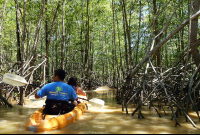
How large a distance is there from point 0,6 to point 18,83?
8312mm

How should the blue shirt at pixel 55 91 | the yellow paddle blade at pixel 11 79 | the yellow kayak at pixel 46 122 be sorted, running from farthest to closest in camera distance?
the yellow paddle blade at pixel 11 79 → the blue shirt at pixel 55 91 → the yellow kayak at pixel 46 122

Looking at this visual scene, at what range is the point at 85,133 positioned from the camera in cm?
297

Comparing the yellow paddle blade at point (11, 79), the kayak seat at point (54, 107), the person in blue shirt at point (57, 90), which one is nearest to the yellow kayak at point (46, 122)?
the kayak seat at point (54, 107)

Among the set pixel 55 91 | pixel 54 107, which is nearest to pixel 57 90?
pixel 55 91

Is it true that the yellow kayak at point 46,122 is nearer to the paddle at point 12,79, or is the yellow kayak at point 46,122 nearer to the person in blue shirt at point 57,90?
the person in blue shirt at point 57,90

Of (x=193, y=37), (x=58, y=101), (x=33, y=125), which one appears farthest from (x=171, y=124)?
(x=33, y=125)

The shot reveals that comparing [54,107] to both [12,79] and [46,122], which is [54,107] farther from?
[12,79]

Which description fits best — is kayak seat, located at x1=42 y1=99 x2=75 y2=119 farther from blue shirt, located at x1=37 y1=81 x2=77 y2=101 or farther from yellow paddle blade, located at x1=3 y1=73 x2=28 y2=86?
yellow paddle blade, located at x1=3 y1=73 x2=28 y2=86

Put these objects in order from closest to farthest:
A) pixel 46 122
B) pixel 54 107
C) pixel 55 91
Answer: pixel 46 122
pixel 55 91
pixel 54 107

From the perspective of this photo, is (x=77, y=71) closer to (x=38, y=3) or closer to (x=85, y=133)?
(x=38, y=3)

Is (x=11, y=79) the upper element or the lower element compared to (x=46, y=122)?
upper

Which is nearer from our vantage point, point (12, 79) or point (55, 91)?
point (55, 91)

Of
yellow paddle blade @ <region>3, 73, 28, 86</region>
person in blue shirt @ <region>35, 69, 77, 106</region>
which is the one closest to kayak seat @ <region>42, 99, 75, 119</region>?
A: person in blue shirt @ <region>35, 69, 77, 106</region>

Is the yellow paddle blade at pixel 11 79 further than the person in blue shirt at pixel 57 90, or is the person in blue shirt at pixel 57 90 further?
the yellow paddle blade at pixel 11 79
